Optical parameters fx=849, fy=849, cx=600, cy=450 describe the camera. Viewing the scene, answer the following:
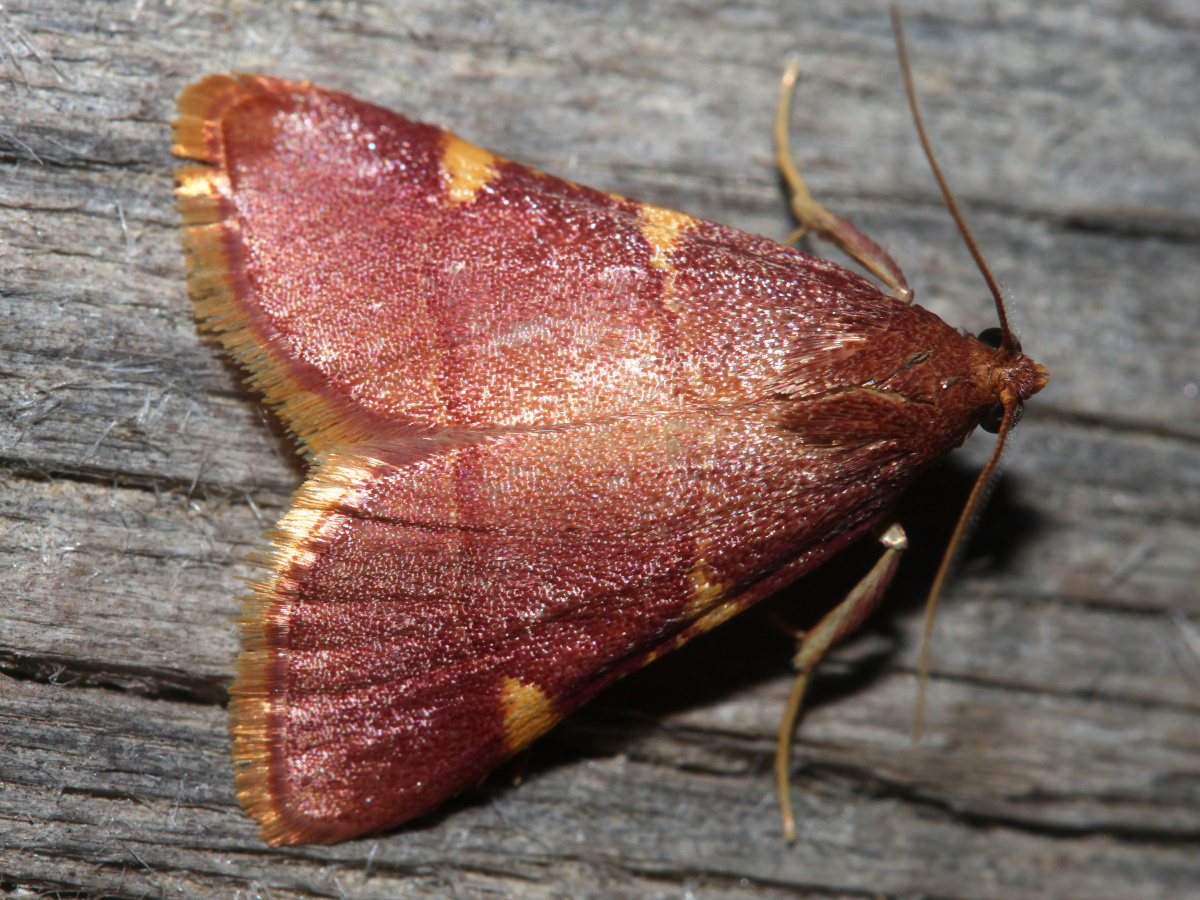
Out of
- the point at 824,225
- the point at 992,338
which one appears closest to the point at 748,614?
the point at 992,338

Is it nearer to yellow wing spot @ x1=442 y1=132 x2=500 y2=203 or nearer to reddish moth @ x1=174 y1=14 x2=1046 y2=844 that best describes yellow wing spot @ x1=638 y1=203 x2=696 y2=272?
reddish moth @ x1=174 y1=14 x2=1046 y2=844

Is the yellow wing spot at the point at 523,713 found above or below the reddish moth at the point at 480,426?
below

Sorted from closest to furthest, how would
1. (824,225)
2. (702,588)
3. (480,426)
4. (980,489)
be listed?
(480,426), (702,588), (980,489), (824,225)

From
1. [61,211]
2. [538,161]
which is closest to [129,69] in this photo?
[61,211]

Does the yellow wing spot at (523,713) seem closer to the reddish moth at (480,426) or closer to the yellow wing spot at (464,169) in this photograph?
the reddish moth at (480,426)

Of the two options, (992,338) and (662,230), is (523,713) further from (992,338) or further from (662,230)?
(992,338)

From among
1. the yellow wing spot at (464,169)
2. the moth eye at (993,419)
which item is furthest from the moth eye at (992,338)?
the yellow wing spot at (464,169)
